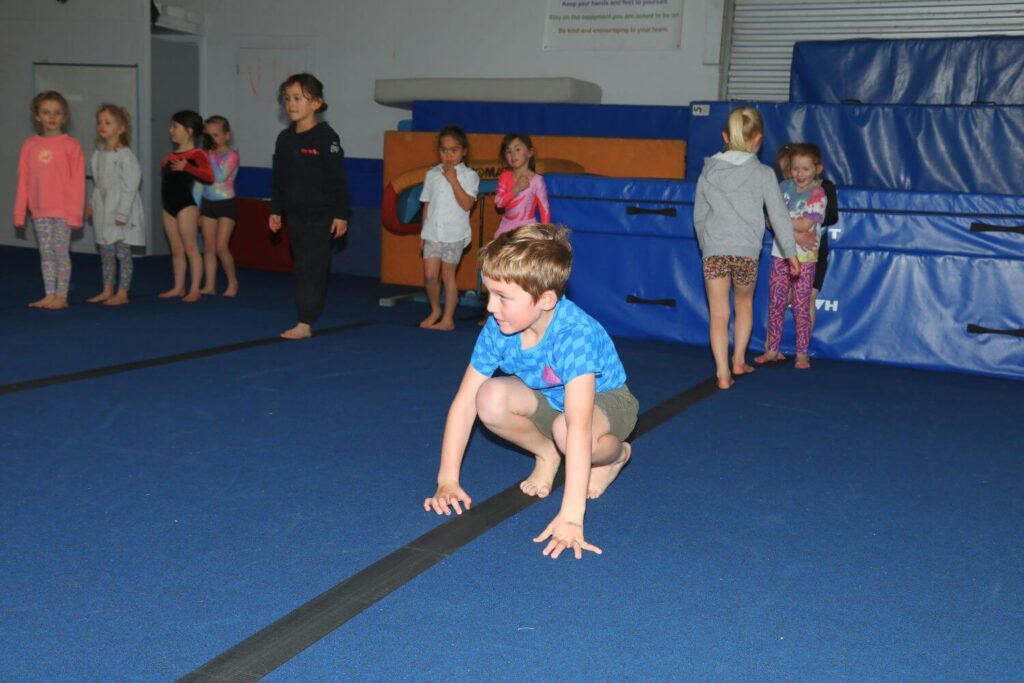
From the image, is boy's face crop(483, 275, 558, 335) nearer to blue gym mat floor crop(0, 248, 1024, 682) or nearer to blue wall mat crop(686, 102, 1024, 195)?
blue gym mat floor crop(0, 248, 1024, 682)

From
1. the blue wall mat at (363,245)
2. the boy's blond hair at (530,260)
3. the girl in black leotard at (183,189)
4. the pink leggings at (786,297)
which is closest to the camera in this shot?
the boy's blond hair at (530,260)

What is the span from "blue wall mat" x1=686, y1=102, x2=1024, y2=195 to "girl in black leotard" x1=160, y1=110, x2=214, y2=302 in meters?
3.96

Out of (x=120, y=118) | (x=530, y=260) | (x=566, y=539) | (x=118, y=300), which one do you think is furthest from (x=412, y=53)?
(x=566, y=539)

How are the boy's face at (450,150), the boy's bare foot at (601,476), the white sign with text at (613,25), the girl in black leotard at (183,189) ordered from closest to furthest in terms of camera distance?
the boy's bare foot at (601,476), the boy's face at (450,150), the girl in black leotard at (183,189), the white sign with text at (613,25)

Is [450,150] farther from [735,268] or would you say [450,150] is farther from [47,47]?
[47,47]

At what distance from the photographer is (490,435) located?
4.05 meters

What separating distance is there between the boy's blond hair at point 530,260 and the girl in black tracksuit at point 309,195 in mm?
3297

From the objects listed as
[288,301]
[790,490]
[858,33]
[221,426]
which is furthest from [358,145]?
[790,490]

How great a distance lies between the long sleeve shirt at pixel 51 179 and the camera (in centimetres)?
662

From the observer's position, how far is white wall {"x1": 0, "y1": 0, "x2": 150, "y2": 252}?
1002cm

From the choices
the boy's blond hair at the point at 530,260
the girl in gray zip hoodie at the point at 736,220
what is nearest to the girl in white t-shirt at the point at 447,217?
the girl in gray zip hoodie at the point at 736,220

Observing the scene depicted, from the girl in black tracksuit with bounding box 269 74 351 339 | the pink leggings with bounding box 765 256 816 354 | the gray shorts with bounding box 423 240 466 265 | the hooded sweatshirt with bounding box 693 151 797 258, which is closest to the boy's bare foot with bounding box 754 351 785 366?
the pink leggings with bounding box 765 256 816 354

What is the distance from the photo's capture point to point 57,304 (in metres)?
6.75

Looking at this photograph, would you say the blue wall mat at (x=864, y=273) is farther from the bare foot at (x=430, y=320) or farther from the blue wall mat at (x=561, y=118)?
the blue wall mat at (x=561, y=118)
